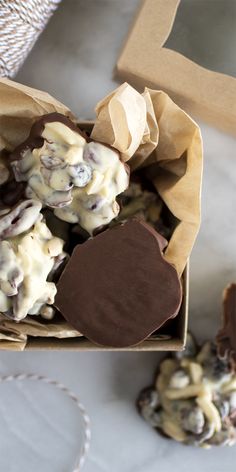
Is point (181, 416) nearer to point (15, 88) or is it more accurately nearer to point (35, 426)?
point (35, 426)

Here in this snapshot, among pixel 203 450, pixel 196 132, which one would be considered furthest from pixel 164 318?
pixel 203 450

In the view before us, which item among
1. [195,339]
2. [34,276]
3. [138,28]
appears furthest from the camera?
[195,339]

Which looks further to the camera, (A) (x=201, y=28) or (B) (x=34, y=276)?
(A) (x=201, y=28)

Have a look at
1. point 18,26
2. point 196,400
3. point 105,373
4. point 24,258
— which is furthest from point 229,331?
point 18,26

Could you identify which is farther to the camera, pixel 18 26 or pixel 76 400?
pixel 76 400

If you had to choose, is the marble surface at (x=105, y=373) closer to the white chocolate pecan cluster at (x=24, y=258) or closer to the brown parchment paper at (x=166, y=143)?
the brown parchment paper at (x=166, y=143)

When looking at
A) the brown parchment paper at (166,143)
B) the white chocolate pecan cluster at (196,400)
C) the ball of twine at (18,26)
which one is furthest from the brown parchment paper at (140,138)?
the white chocolate pecan cluster at (196,400)

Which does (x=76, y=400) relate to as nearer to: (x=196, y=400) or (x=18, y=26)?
(x=196, y=400)
